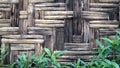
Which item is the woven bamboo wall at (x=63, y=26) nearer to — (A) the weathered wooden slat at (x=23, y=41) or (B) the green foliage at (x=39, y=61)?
(A) the weathered wooden slat at (x=23, y=41)


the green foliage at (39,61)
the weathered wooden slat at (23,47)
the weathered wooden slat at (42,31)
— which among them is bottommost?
the green foliage at (39,61)

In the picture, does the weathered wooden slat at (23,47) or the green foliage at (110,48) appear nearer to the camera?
the green foliage at (110,48)

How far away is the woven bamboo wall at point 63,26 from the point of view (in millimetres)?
1987

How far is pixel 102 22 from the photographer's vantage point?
198 centimetres

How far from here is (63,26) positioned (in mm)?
2000

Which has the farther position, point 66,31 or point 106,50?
point 66,31

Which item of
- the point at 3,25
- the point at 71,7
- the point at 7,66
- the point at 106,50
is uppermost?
the point at 71,7

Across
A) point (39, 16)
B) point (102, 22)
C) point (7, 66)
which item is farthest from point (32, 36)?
point (102, 22)

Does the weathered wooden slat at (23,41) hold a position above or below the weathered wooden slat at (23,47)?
above

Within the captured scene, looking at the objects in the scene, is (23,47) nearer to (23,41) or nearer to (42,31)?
(23,41)

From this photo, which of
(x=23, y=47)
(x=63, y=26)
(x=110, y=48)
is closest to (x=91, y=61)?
(x=110, y=48)

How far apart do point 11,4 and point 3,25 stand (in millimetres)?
174

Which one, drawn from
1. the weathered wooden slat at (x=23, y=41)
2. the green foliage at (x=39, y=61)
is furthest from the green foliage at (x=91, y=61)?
the weathered wooden slat at (x=23, y=41)

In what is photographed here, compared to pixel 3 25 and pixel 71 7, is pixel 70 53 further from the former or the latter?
pixel 3 25
